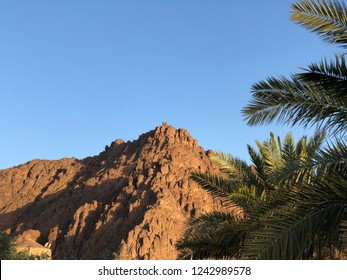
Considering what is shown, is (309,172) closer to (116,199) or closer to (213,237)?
(213,237)

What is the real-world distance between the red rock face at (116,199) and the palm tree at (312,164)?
59760 millimetres

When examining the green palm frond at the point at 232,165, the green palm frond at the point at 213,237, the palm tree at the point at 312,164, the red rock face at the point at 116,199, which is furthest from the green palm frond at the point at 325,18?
the red rock face at the point at 116,199

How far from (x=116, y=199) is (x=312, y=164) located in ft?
280

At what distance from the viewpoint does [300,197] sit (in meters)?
6.54

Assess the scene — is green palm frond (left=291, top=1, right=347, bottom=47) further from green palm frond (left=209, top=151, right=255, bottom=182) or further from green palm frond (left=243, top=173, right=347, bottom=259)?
green palm frond (left=209, top=151, right=255, bottom=182)

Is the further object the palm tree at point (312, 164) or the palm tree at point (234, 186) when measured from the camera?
the palm tree at point (234, 186)

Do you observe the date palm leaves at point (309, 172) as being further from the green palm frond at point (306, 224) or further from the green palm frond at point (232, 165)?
the green palm frond at point (232, 165)

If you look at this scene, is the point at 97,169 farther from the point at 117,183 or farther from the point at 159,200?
the point at 159,200

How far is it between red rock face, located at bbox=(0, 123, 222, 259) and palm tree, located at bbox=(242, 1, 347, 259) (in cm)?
5976

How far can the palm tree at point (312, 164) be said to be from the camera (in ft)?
20.3

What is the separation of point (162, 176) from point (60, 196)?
109 feet

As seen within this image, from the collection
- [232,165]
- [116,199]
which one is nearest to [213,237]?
[232,165]

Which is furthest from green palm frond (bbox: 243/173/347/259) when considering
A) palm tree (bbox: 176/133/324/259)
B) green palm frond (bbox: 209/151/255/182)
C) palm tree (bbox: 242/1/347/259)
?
green palm frond (bbox: 209/151/255/182)
